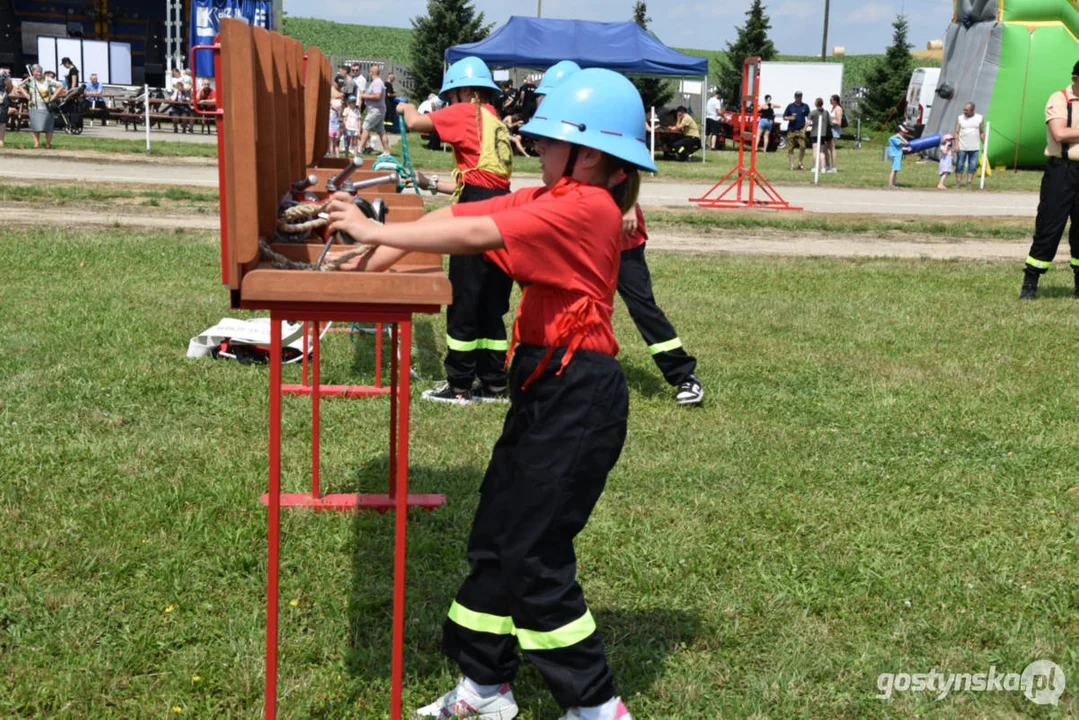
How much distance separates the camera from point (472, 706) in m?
3.48

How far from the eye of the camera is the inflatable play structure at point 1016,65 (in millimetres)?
27609

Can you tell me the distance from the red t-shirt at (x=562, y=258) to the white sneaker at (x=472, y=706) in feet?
3.59

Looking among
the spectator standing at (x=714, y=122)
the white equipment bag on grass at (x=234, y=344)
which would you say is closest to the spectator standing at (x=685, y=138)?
the spectator standing at (x=714, y=122)

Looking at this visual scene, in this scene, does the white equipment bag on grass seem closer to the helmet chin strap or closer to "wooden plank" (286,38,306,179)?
"wooden plank" (286,38,306,179)

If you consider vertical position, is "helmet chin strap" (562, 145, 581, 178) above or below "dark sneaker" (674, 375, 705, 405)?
above

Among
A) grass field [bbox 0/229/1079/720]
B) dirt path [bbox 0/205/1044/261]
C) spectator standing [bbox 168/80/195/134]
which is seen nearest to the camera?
grass field [bbox 0/229/1079/720]

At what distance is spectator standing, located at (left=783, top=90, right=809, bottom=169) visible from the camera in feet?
97.5

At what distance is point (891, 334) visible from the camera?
30.7ft

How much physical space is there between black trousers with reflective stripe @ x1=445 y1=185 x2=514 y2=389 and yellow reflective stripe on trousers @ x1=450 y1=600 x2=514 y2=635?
3.42m

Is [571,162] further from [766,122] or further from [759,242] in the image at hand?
[766,122]

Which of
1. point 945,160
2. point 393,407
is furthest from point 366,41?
point 393,407

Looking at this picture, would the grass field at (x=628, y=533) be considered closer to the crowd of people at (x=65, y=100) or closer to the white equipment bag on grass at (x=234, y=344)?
the white equipment bag on grass at (x=234, y=344)

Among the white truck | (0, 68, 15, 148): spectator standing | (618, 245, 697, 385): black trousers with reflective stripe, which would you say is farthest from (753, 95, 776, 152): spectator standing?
(618, 245, 697, 385): black trousers with reflective stripe

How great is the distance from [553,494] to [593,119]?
105cm
